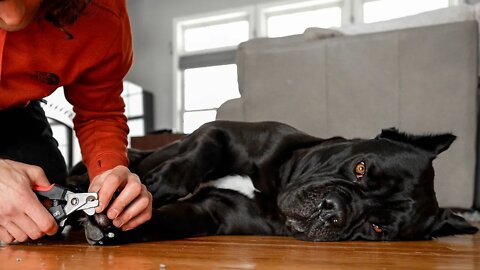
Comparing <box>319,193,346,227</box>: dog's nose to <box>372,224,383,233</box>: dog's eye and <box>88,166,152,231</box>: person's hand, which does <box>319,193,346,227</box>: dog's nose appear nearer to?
<box>372,224,383,233</box>: dog's eye

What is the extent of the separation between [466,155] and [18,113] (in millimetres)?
1976

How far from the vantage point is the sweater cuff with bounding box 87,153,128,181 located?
1339mm

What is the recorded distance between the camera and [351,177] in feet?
4.46

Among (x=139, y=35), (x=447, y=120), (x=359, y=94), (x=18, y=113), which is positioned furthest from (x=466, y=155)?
(x=139, y=35)

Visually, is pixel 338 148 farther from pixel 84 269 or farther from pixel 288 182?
pixel 84 269

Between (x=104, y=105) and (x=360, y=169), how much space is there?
0.69 m

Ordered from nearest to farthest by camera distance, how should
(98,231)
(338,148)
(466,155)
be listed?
(98,231)
(338,148)
(466,155)

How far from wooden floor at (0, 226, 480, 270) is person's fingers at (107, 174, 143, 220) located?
0.23 feet

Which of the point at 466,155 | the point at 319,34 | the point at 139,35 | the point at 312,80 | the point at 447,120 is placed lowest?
the point at 466,155

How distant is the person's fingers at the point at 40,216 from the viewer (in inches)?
39.6

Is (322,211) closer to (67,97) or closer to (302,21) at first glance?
(67,97)

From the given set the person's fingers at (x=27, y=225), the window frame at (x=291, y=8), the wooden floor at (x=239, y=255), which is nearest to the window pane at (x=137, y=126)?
the window frame at (x=291, y=8)

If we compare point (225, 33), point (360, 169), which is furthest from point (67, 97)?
point (225, 33)

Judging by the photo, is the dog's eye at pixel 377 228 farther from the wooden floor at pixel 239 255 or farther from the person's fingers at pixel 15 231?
the person's fingers at pixel 15 231
